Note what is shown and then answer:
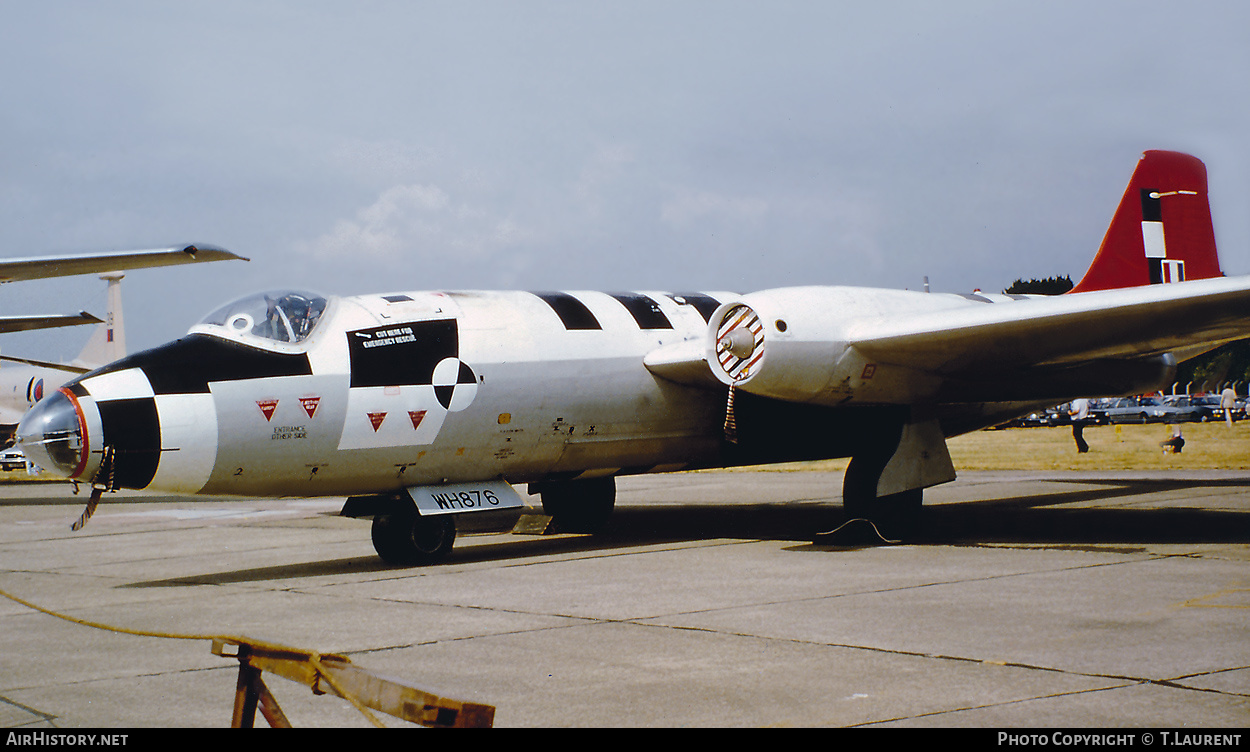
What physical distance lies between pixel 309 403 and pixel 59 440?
2057mm

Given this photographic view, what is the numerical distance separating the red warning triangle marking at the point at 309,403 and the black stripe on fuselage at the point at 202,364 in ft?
0.80

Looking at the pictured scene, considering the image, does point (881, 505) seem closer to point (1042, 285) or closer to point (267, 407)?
point (267, 407)

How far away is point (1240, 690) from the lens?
4871mm

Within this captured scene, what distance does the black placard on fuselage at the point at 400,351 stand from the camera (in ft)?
33.3

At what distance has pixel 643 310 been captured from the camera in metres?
12.4

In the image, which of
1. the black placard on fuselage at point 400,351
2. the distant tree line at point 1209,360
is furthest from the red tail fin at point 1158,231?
the distant tree line at point 1209,360

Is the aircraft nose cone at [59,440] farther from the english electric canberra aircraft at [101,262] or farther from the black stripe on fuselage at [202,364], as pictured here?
the english electric canberra aircraft at [101,262]

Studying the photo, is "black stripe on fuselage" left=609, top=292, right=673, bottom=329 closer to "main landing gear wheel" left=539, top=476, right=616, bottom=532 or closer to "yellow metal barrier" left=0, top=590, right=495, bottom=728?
"main landing gear wheel" left=539, top=476, right=616, bottom=532

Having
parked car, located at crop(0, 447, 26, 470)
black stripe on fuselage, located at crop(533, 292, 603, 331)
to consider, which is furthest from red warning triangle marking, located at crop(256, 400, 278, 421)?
parked car, located at crop(0, 447, 26, 470)

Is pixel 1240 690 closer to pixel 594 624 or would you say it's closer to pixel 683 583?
pixel 594 624

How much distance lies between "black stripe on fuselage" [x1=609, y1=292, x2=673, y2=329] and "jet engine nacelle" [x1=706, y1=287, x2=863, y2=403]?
139 centimetres

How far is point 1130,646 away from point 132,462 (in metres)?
7.77

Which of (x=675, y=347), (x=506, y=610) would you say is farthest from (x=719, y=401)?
(x=506, y=610)

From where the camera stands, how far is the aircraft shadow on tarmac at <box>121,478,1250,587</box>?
35.9 ft
